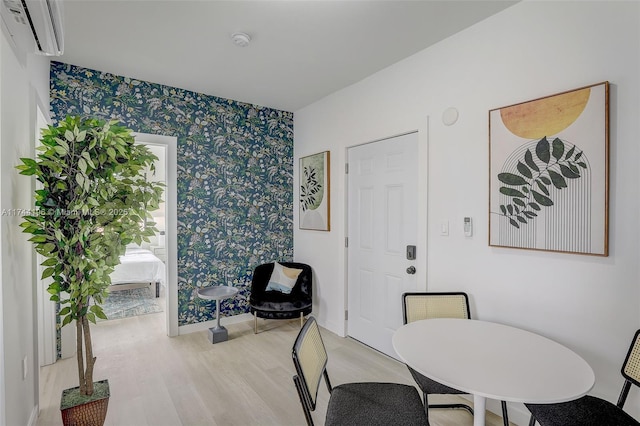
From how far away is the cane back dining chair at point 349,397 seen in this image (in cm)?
139

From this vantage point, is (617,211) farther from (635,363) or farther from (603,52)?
(603,52)

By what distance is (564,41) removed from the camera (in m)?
1.92

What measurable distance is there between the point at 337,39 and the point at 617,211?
212 centimetres

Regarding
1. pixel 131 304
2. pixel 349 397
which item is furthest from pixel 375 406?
pixel 131 304

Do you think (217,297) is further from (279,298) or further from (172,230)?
(172,230)

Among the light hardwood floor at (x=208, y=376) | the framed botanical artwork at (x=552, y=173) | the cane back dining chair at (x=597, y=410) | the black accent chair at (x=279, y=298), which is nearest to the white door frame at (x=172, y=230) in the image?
the light hardwood floor at (x=208, y=376)

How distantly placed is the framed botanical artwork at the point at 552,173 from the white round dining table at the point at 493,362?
0.61 meters

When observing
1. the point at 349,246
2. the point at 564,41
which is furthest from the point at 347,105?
the point at 564,41

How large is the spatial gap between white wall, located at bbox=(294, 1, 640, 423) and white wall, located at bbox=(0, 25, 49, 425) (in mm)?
2611

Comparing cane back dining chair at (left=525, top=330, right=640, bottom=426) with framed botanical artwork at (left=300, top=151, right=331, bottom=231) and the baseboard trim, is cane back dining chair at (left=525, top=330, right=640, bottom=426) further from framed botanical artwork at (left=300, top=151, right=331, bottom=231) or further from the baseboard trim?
the baseboard trim

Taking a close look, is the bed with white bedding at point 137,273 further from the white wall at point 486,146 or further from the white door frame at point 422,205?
the white door frame at point 422,205

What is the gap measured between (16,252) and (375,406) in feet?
6.84

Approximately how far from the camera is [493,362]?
149cm

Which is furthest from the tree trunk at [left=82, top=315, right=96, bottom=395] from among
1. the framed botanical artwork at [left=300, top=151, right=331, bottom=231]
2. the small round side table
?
the framed botanical artwork at [left=300, top=151, right=331, bottom=231]
